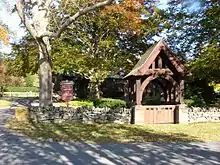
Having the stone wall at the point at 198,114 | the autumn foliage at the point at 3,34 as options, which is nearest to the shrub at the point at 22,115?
the stone wall at the point at 198,114

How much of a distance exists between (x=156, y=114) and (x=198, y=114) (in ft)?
8.50

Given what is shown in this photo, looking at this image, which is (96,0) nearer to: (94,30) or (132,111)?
(94,30)

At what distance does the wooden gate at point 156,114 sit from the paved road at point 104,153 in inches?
317

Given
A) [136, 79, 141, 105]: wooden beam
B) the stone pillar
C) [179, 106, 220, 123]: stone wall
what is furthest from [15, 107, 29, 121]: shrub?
[179, 106, 220, 123]: stone wall

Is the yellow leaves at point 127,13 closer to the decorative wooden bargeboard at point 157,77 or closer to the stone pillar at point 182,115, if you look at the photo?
the decorative wooden bargeboard at point 157,77

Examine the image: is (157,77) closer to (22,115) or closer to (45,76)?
(45,76)

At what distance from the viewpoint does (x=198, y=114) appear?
74.6 ft

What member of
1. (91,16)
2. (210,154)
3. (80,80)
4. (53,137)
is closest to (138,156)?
(210,154)

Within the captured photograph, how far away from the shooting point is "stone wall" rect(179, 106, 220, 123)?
22.1m

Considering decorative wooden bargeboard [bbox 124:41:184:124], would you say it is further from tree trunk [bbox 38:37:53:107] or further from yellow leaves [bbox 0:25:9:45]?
yellow leaves [bbox 0:25:9:45]

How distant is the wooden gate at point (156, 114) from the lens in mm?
21594

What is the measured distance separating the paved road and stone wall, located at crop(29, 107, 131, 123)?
22.7 feet

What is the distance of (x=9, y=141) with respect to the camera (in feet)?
45.9

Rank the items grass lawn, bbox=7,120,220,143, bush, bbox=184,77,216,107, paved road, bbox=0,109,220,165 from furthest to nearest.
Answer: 1. bush, bbox=184,77,216,107
2. grass lawn, bbox=7,120,220,143
3. paved road, bbox=0,109,220,165
